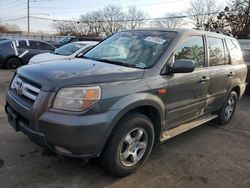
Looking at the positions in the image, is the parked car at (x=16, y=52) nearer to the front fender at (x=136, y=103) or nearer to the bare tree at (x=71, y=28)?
the front fender at (x=136, y=103)

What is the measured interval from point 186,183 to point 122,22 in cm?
5944

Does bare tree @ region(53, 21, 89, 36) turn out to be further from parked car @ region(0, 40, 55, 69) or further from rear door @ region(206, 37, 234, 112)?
rear door @ region(206, 37, 234, 112)

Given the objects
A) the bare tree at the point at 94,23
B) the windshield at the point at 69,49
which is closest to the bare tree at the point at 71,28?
the bare tree at the point at 94,23

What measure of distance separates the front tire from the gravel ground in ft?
0.50

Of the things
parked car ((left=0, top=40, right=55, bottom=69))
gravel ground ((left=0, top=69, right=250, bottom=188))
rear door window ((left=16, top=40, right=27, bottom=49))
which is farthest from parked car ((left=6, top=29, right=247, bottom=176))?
rear door window ((left=16, top=40, right=27, bottom=49))

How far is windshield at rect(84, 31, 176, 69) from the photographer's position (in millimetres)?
3788

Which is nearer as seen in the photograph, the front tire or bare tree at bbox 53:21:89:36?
the front tire

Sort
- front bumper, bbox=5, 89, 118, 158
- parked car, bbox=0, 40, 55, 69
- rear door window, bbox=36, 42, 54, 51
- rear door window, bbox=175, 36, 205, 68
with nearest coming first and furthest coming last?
1. front bumper, bbox=5, 89, 118, 158
2. rear door window, bbox=175, 36, 205, 68
3. parked car, bbox=0, 40, 55, 69
4. rear door window, bbox=36, 42, 54, 51

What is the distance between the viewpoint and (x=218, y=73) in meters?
4.82

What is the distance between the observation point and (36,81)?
10.2 ft

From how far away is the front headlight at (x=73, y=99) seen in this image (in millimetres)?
2896

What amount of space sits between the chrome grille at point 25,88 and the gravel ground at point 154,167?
93 cm

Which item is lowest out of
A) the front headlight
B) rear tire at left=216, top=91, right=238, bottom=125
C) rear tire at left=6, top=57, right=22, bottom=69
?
rear tire at left=216, top=91, right=238, bottom=125

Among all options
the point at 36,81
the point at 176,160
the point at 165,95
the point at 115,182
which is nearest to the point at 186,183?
the point at 176,160
